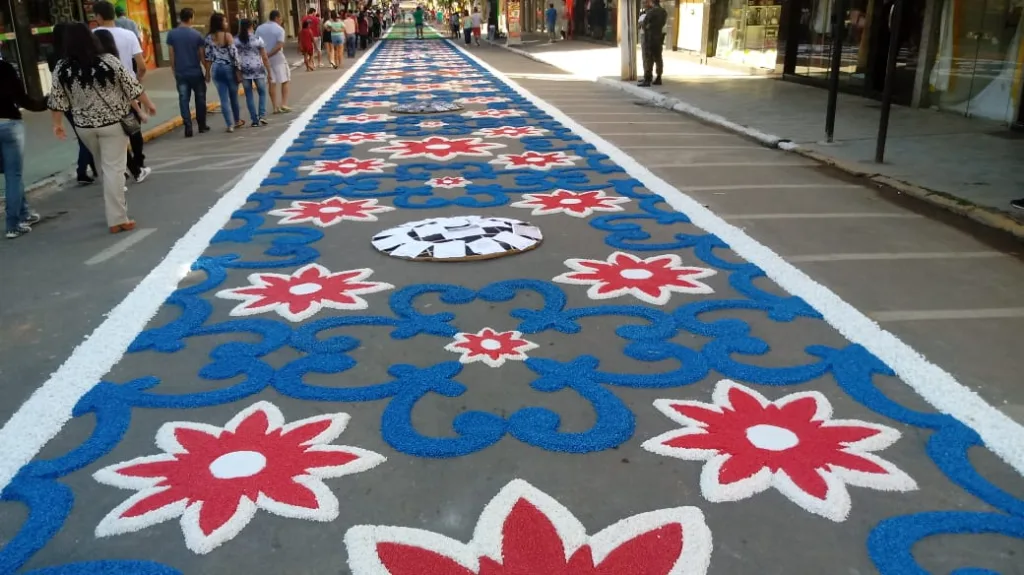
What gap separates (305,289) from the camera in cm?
489

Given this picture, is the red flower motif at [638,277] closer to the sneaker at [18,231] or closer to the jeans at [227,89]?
the sneaker at [18,231]

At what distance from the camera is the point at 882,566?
2453 millimetres

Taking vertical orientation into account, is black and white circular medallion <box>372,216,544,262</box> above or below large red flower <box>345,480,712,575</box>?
above

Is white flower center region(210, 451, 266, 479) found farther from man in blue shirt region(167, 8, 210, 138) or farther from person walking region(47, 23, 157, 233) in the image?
man in blue shirt region(167, 8, 210, 138)

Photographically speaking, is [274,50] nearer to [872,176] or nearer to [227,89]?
[227,89]

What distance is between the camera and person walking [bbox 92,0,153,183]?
841 centimetres

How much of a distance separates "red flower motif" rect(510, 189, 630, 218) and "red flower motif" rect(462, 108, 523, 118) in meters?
5.95

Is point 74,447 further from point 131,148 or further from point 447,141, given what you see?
point 447,141

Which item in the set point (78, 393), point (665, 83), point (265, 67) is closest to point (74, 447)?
point (78, 393)

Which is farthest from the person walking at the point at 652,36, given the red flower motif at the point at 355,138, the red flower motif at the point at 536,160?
the red flower motif at the point at 536,160

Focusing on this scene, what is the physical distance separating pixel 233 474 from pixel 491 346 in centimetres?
149

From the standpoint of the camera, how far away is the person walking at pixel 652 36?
1609 centimetres

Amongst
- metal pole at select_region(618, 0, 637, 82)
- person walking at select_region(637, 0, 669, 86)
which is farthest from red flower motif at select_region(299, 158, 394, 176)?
metal pole at select_region(618, 0, 637, 82)

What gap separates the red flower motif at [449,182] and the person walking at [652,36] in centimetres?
955
